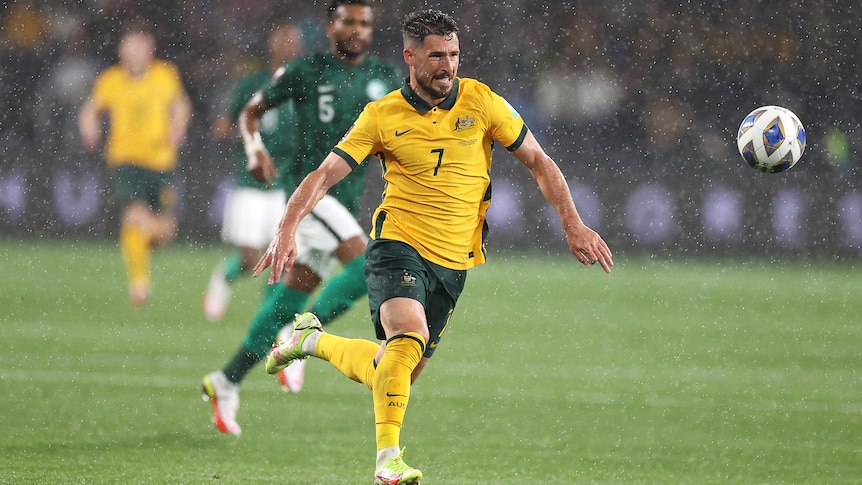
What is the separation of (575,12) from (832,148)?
4381 mm

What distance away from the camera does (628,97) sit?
16.8m

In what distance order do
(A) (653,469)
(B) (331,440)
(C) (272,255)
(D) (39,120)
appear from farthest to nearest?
(D) (39,120) < (B) (331,440) < (A) (653,469) < (C) (272,255)

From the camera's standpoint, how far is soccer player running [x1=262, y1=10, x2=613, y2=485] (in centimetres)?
447

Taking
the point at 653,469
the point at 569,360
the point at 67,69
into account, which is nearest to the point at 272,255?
the point at 653,469

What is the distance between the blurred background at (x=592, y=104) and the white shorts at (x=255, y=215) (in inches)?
192

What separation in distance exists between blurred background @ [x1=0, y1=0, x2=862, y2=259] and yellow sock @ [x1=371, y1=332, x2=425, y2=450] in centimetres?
1079

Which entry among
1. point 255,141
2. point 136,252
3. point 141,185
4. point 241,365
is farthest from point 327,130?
point 141,185

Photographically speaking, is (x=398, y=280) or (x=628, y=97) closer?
(x=398, y=280)

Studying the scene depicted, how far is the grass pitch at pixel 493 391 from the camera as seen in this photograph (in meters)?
5.26

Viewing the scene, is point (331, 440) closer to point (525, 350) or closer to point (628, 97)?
point (525, 350)

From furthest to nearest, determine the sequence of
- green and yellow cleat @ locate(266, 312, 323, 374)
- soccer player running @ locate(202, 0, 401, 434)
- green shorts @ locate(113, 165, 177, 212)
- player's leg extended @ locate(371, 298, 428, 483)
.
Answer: green shorts @ locate(113, 165, 177, 212) < soccer player running @ locate(202, 0, 401, 434) < green and yellow cleat @ locate(266, 312, 323, 374) < player's leg extended @ locate(371, 298, 428, 483)

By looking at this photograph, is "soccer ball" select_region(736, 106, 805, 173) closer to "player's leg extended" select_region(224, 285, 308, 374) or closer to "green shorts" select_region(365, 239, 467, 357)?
"green shorts" select_region(365, 239, 467, 357)

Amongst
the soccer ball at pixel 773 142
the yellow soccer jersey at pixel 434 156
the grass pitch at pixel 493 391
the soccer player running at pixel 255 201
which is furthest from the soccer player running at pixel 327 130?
the soccer player running at pixel 255 201

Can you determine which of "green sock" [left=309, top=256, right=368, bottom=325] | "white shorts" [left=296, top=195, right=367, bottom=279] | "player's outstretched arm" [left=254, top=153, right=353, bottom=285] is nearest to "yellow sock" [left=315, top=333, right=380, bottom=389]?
"player's outstretched arm" [left=254, top=153, right=353, bottom=285]
